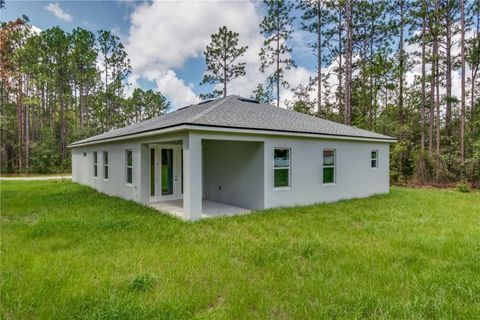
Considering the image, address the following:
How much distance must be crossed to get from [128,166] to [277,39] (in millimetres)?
17430

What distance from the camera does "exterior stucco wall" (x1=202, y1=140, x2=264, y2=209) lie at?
8602 millimetres

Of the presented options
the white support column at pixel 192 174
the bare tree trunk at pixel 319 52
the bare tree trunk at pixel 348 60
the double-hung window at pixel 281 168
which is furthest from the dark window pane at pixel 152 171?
the bare tree trunk at pixel 319 52

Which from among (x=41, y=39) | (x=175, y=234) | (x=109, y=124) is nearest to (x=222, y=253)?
(x=175, y=234)

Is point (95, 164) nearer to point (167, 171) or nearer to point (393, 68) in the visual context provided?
point (167, 171)

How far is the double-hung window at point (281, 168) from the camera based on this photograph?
8656mm

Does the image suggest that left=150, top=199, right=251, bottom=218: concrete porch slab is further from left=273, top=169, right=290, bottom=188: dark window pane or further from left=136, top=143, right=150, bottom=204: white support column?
left=273, top=169, right=290, bottom=188: dark window pane

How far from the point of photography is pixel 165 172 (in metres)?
10.2

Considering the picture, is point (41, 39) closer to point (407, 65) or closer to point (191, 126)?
point (191, 126)

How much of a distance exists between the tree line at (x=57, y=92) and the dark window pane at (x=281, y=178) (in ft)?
80.7

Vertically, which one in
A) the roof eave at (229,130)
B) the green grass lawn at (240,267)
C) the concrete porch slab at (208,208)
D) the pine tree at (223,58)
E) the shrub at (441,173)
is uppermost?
the pine tree at (223,58)

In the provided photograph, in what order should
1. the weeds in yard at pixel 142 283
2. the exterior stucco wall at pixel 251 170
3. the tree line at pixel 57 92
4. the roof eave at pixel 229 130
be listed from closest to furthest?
1. the weeds in yard at pixel 142 283
2. the roof eave at pixel 229 130
3. the exterior stucco wall at pixel 251 170
4. the tree line at pixel 57 92

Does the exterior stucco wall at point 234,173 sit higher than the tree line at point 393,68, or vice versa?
the tree line at point 393,68

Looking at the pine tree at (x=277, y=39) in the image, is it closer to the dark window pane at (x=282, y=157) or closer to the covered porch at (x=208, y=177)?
the covered porch at (x=208, y=177)

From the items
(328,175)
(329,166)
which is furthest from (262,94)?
(328,175)
